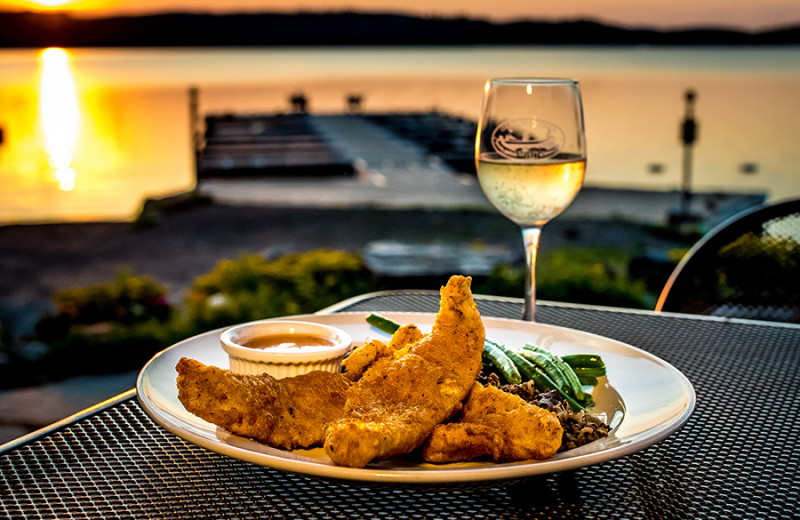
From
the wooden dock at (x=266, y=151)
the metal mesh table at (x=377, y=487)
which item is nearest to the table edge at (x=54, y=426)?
the metal mesh table at (x=377, y=487)

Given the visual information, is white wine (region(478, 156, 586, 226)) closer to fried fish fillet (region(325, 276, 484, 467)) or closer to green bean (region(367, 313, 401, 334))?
green bean (region(367, 313, 401, 334))

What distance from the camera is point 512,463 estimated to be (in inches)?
47.5

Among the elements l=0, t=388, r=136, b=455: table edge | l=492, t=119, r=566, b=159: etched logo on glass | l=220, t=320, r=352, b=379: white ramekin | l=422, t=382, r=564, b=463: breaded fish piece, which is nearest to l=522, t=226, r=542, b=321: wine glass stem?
l=492, t=119, r=566, b=159: etched logo on glass

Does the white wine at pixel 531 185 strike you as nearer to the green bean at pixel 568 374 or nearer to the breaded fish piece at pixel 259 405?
the green bean at pixel 568 374

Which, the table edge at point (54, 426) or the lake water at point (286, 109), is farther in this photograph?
the lake water at point (286, 109)

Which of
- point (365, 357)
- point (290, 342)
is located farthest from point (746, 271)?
point (365, 357)

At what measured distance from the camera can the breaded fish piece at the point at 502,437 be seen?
1.20 m

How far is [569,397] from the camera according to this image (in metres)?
1.53

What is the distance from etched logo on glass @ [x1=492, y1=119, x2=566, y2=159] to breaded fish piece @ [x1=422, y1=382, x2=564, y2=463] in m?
0.79

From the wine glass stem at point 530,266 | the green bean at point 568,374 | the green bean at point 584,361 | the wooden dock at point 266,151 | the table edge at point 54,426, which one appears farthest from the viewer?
the wooden dock at point 266,151

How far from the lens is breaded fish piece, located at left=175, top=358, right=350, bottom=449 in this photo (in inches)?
48.4

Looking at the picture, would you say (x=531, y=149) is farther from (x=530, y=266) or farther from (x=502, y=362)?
(x=502, y=362)

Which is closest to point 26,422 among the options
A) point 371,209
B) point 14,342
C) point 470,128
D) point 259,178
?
point 14,342

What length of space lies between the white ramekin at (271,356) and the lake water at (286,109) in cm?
730
